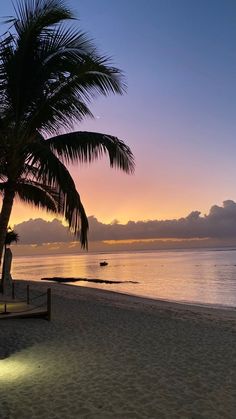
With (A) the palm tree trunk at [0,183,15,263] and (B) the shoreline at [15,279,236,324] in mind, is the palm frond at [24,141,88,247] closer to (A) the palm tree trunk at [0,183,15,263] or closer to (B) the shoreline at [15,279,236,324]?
(A) the palm tree trunk at [0,183,15,263]

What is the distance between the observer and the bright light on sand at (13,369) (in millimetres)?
6402

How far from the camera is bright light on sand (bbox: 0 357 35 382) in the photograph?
6402 mm

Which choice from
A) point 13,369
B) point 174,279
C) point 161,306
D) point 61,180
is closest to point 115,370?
point 13,369

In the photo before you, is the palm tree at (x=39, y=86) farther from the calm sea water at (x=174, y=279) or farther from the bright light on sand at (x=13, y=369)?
the calm sea water at (x=174, y=279)

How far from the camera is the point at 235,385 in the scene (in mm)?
6246

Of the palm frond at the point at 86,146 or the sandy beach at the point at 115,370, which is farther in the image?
the palm frond at the point at 86,146

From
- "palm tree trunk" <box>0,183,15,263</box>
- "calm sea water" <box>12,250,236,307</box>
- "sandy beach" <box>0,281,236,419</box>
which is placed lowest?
"calm sea water" <box>12,250,236,307</box>

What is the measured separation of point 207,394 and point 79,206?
5.41 m

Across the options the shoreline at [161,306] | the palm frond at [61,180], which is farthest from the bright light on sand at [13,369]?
the shoreline at [161,306]

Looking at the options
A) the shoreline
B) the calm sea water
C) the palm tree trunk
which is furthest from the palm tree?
the calm sea water

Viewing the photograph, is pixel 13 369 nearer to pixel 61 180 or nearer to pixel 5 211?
pixel 5 211

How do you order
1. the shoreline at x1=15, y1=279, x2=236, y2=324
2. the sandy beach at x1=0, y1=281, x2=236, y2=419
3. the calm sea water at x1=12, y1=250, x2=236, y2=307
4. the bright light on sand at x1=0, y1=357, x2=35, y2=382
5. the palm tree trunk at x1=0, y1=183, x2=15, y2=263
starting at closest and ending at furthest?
1. the sandy beach at x1=0, y1=281, x2=236, y2=419
2. the bright light on sand at x1=0, y1=357, x2=35, y2=382
3. the palm tree trunk at x1=0, y1=183, x2=15, y2=263
4. the shoreline at x1=15, y1=279, x2=236, y2=324
5. the calm sea water at x1=12, y1=250, x2=236, y2=307

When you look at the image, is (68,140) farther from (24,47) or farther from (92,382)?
(92,382)

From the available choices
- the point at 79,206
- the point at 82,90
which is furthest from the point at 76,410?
the point at 82,90
